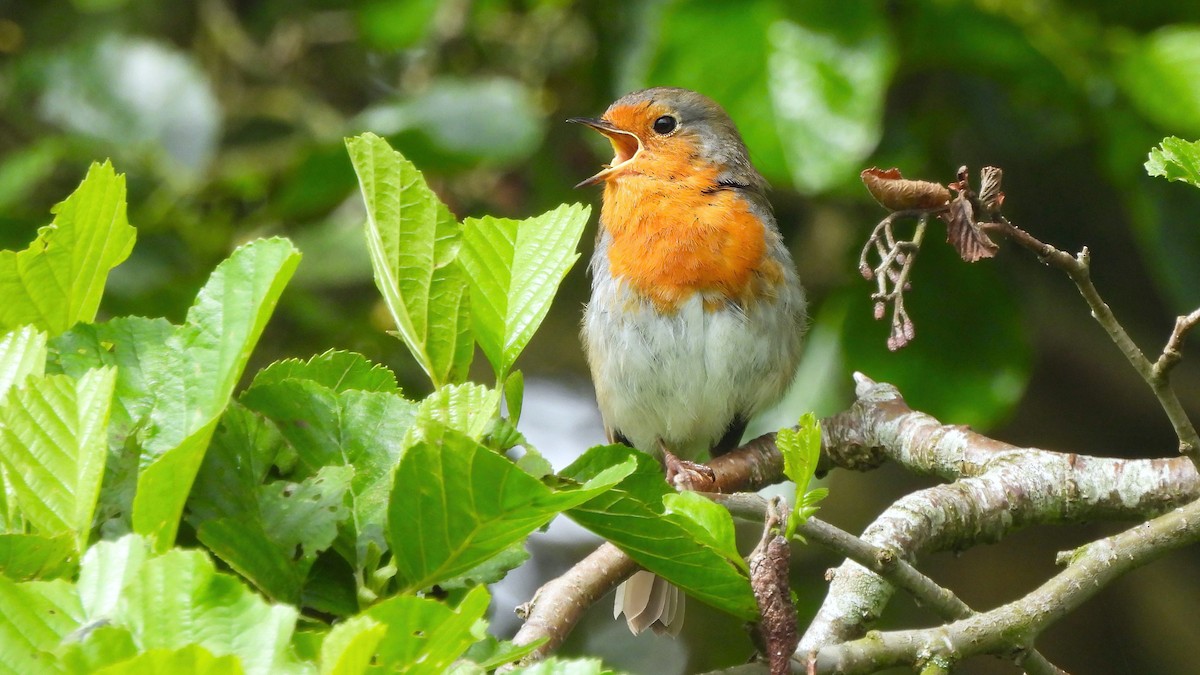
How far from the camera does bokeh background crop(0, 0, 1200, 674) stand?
13.8ft

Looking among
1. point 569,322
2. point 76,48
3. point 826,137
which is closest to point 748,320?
point 826,137

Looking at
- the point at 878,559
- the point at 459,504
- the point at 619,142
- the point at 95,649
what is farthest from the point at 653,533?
the point at 619,142

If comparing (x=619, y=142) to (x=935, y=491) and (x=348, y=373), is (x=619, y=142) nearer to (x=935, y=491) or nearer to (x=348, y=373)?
(x=935, y=491)

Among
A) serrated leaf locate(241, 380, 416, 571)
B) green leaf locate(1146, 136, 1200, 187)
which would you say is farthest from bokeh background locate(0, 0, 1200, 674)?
serrated leaf locate(241, 380, 416, 571)

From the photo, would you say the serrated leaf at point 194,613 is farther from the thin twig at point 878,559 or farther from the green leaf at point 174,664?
the thin twig at point 878,559

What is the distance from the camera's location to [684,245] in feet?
13.6

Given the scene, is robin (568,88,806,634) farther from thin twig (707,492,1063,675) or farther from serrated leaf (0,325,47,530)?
serrated leaf (0,325,47,530)

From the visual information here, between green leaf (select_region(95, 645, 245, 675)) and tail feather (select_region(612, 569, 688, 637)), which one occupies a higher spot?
green leaf (select_region(95, 645, 245, 675))

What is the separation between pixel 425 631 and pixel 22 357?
0.56 m

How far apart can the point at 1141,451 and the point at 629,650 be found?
262cm

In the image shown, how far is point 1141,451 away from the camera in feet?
18.5

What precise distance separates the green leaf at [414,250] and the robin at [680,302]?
2.33m

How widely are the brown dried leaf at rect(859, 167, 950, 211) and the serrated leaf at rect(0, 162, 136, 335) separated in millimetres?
897

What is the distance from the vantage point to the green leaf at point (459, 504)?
3.98ft
